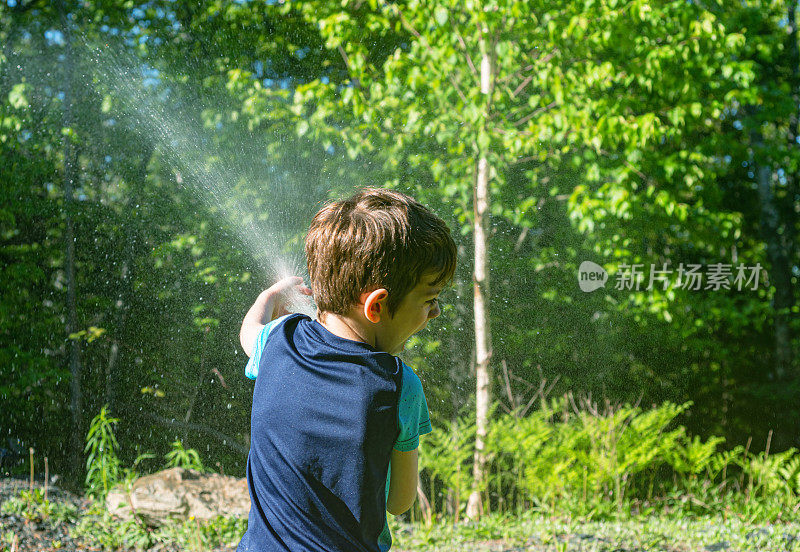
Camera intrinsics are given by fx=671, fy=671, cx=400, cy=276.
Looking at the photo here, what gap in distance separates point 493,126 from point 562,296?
79.4 inches

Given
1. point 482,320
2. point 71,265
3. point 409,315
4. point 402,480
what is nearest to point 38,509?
point 71,265

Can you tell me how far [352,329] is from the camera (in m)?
1.15

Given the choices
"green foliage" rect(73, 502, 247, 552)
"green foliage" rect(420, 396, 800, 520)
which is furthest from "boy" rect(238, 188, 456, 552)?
"green foliage" rect(420, 396, 800, 520)

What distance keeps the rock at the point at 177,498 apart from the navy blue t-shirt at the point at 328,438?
2572 millimetres

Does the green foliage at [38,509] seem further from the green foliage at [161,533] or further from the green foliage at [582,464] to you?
the green foliage at [582,464]

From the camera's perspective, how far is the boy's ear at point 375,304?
110cm

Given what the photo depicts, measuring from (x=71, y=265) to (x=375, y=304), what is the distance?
4957 mm

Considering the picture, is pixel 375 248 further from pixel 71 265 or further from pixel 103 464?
pixel 71 265

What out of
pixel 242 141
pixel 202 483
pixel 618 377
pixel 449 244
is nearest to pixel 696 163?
pixel 618 377

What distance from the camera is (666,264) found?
5.69 meters

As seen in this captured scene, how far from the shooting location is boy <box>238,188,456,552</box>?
1.07 metres

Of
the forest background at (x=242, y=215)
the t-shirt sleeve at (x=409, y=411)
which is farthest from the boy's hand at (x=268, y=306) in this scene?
the forest background at (x=242, y=215)

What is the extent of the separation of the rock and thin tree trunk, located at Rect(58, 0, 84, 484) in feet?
6.62

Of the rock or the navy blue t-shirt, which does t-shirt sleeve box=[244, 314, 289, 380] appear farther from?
the rock
